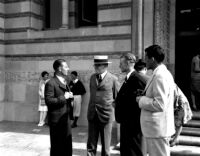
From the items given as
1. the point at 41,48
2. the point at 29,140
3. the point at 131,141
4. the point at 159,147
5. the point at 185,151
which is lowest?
the point at 29,140

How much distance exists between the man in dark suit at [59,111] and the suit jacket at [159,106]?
5.77ft

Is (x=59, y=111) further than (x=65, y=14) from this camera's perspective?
No

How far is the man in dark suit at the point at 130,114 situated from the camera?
13.0ft

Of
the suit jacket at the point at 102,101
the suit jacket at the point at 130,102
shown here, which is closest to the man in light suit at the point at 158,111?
the suit jacket at the point at 130,102

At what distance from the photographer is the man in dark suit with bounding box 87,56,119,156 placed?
192 inches

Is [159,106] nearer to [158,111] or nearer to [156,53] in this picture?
[158,111]

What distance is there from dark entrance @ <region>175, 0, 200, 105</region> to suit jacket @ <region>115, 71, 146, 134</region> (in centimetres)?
695

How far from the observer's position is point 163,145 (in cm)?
320

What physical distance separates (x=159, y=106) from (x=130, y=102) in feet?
2.84

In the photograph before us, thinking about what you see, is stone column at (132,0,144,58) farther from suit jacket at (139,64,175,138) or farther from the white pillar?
suit jacket at (139,64,175,138)

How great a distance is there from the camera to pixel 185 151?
5.68 meters

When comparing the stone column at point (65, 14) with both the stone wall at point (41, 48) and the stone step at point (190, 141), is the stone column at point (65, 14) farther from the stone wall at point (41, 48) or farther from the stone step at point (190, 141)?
the stone step at point (190, 141)

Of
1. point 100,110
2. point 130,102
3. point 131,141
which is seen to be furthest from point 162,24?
point 131,141

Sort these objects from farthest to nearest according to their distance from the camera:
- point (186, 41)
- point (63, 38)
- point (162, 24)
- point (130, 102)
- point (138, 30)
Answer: point (186, 41), point (63, 38), point (162, 24), point (138, 30), point (130, 102)
